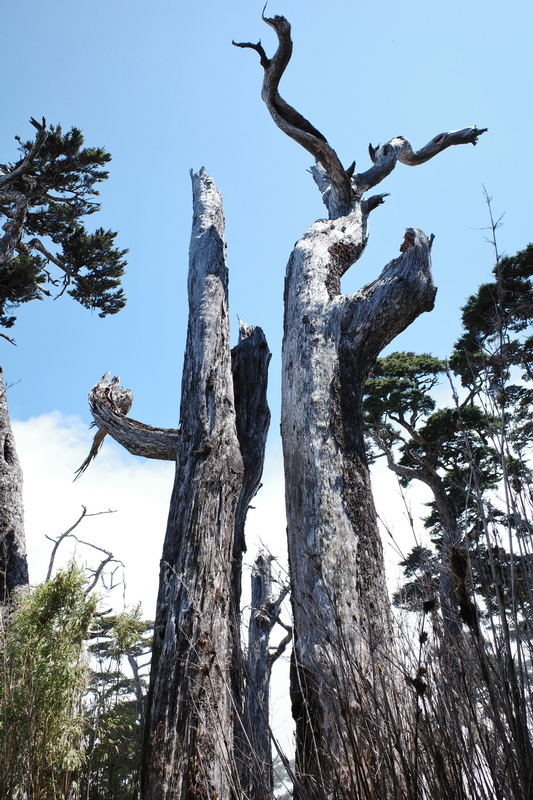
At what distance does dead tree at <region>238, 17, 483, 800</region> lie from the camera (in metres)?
3.00

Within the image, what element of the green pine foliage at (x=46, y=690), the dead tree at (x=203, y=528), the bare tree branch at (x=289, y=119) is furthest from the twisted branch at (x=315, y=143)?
the green pine foliage at (x=46, y=690)

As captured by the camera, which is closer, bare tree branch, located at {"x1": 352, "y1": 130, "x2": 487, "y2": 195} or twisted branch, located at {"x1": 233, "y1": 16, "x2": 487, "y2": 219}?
twisted branch, located at {"x1": 233, "y1": 16, "x2": 487, "y2": 219}

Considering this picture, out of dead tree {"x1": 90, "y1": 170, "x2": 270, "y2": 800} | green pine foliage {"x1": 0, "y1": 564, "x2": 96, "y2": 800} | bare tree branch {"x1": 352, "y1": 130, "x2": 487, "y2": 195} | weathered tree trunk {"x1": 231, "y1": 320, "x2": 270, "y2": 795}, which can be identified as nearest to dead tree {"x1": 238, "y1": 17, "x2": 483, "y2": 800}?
bare tree branch {"x1": 352, "y1": 130, "x2": 487, "y2": 195}

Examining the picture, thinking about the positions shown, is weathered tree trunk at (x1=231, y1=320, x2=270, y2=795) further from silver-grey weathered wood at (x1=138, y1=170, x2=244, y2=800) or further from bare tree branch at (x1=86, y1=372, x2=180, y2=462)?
bare tree branch at (x1=86, y1=372, x2=180, y2=462)

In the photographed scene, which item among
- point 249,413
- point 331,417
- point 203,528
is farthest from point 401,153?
point 203,528

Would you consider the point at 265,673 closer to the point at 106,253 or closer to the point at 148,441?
the point at 148,441

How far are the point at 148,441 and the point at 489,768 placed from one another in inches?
146

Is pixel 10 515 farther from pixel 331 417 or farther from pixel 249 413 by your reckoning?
pixel 331 417

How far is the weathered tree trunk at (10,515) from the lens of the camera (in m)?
5.54

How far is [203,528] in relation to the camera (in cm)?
345

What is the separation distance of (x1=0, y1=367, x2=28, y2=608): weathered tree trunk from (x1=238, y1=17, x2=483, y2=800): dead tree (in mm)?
3397

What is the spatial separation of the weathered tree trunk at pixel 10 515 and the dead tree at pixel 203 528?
1.87 m

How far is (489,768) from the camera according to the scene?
1.34 metres

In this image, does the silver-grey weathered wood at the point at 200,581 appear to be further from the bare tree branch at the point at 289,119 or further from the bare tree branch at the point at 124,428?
the bare tree branch at the point at 289,119
